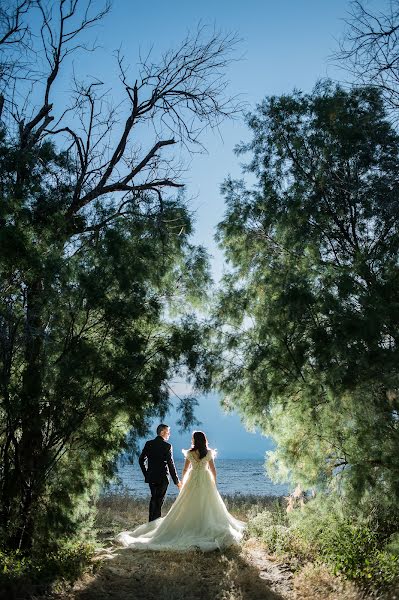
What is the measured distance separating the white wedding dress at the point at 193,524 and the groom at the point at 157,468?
36cm

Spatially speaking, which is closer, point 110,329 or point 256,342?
point 110,329

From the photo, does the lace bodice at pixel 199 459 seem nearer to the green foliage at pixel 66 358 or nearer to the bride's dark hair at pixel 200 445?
the bride's dark hair at pixel 200 445

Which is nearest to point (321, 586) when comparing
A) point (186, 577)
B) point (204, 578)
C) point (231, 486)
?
point (204, 578)

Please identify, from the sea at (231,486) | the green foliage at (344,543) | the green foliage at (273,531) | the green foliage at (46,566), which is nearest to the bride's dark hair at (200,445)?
the green foliage at (273,531)

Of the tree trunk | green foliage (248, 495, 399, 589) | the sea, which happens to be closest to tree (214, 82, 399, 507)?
green foliage (248, 495, 399, 589)

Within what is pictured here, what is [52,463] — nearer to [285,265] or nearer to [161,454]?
[161,454]

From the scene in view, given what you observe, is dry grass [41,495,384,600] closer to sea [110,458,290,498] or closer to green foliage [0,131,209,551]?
green foliage [0,131,209,551]

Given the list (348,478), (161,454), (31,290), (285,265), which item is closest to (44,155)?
(31,290)

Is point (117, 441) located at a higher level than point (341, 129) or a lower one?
lower

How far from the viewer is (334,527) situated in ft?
23.2

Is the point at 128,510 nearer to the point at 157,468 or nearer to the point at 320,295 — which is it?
the point at 157,468

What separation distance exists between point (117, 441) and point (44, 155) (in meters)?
4.71

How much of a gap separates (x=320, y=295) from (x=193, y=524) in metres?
4.94

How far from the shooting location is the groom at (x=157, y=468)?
9648 millimetres
